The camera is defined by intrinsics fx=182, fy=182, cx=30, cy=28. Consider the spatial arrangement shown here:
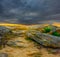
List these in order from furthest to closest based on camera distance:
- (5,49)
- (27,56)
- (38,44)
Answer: (38,44) < (5,49) < (27,56)

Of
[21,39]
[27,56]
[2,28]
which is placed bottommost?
[27,56]

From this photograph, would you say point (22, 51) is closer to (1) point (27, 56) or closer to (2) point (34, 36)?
(1) point (27, 56)

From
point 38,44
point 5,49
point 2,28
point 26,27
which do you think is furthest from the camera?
point 26,27

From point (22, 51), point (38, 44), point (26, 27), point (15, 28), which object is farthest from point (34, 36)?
point (15, 28)

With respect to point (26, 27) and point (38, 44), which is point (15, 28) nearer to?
point (26, 27)

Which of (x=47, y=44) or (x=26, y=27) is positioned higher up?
(x=26, y=27)

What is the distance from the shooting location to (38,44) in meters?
17.8

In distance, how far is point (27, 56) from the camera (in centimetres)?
1557

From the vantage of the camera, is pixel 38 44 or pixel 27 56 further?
pixel 38 44

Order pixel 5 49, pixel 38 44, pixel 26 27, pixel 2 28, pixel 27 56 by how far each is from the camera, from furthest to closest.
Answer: pixel 26 27 → pixel 2 28 → pixel 38 44 → pixel 5 49 → pixel 27 56

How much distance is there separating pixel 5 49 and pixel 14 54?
4.30 feet

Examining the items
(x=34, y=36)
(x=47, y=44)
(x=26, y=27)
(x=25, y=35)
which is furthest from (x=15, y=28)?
(x=47, y=44)

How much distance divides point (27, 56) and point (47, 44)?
8.50 ft

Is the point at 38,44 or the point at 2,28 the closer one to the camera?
the point at 38,44
